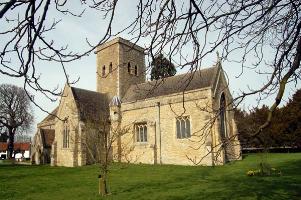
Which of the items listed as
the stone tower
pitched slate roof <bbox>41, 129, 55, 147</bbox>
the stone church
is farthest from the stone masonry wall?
pitched slate roof <bbox>41, 129, 55, 147</bbox>

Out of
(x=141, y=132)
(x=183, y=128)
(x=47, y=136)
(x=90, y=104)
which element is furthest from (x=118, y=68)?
(x=47, y=136)

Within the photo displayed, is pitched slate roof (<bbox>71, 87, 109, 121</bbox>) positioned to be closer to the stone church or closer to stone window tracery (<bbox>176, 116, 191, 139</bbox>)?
the stone church

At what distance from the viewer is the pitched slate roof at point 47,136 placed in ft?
124

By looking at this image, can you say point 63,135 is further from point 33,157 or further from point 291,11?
point 291,11

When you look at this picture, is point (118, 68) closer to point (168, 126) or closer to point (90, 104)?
point (90, 104)

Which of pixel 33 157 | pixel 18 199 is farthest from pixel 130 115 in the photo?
pixel 18 199

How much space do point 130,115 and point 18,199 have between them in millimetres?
18848

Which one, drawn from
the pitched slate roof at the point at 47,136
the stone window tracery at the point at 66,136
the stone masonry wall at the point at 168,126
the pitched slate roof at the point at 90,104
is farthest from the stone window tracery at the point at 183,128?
the pitched slate roof at the point at 47,136

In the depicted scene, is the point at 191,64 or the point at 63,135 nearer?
the point at 191,64

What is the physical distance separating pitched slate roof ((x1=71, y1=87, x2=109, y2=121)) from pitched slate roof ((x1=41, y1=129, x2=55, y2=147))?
9.28 metres

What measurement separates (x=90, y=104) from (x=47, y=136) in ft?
34.2

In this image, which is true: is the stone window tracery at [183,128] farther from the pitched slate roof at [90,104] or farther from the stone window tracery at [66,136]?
the stone window tracery at [66,136]

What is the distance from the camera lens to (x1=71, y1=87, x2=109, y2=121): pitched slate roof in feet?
96.5

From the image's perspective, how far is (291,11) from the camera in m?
5.33
